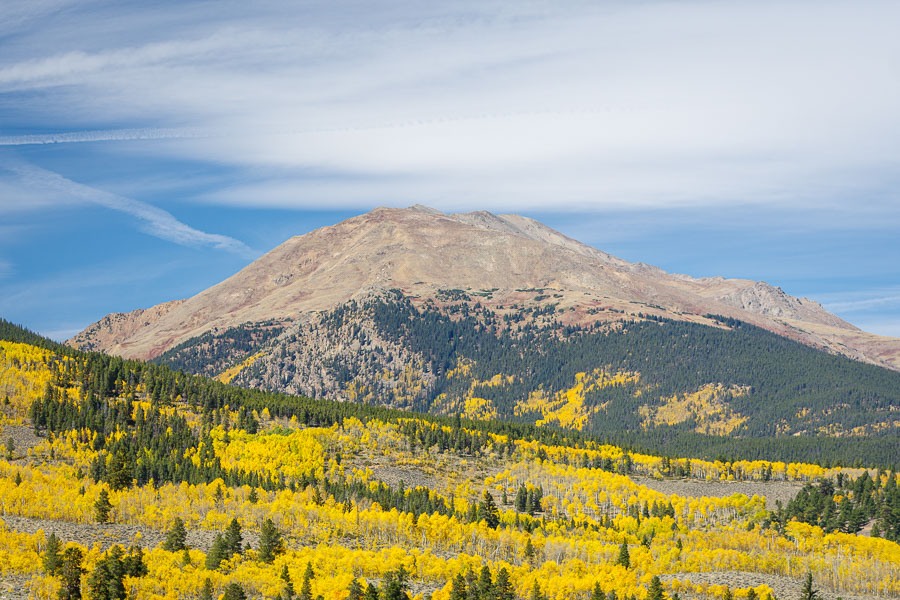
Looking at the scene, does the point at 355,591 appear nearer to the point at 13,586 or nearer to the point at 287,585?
the point at 287,585

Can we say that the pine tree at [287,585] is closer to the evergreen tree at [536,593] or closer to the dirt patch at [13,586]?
the dirt patch at [13,586]

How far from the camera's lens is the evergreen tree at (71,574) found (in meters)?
165

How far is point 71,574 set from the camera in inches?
6624

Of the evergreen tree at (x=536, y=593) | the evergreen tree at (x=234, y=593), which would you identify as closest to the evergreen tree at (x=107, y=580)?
the evergreen tree at (x=234, y=593)

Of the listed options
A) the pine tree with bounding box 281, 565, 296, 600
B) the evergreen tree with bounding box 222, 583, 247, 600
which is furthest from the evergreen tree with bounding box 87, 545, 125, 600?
the pine tree with bounding box 281, 565, 296, 600

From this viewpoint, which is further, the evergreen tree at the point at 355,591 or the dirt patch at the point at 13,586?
the evergreen tree at the point at 355,591

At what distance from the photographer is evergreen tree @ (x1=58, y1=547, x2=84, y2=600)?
164625 mm

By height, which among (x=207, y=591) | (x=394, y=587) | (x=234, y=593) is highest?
(x=394, y=587)

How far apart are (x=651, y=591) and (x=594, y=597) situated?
45.2 feet

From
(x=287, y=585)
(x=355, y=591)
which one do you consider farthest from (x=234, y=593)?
(x=355, y=591)

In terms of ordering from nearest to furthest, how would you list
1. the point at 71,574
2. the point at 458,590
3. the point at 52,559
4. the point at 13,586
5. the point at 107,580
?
the point at 13,586
the point at 71,574
the point at 107,580
the point at 52,559
the point at 458,590

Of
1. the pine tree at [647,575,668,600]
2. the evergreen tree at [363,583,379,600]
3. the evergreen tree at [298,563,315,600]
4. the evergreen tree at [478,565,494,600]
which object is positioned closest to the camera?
the evergreen tree at [363,583,379,600]

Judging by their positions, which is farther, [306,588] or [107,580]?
[306,588]

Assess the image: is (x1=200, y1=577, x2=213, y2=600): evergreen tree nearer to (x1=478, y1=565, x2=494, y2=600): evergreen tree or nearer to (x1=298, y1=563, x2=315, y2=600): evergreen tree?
(x1=298, y1=563, x2=315, y2=600): evergreen tree
